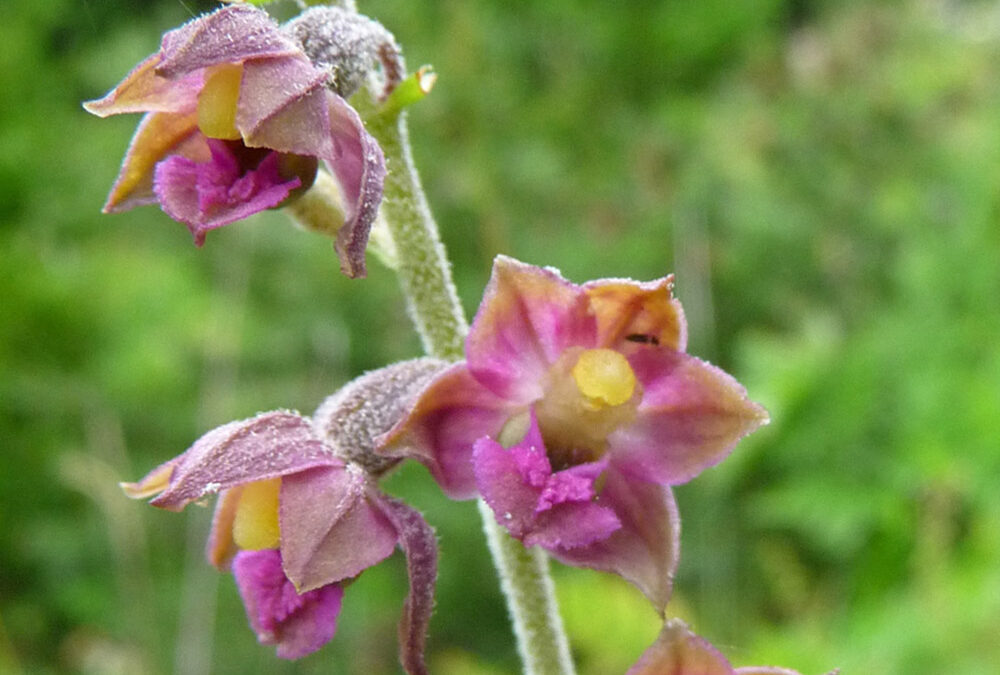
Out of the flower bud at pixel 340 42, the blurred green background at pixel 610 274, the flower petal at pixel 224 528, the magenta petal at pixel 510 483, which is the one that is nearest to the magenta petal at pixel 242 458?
the flower petal at pixel 224 528

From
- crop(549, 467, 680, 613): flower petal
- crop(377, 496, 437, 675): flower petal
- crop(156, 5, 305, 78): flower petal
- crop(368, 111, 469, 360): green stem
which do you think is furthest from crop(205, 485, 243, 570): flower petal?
crop(156, 5, 305, 78): flower petal

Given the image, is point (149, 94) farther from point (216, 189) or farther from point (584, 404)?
point (584, 404)

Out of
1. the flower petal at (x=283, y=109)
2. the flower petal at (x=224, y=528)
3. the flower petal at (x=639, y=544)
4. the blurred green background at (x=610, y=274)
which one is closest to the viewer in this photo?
the flower petal at (x=283, y=109)

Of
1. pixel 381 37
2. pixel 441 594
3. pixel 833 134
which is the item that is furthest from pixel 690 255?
pixel 381 37

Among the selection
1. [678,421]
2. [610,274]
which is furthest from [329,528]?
[610,274]

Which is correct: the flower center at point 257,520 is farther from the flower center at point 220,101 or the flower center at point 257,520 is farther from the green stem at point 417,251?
the flower center at point 220,101

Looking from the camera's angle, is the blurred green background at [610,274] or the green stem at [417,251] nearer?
the green stem at [417,251]

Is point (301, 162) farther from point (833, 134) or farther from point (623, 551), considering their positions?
point (833, 134)
